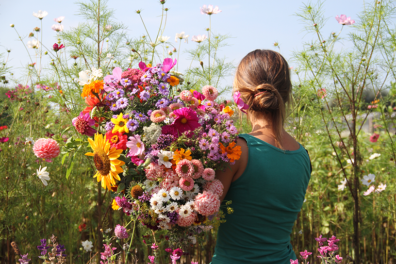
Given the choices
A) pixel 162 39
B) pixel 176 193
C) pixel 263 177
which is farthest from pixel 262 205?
pixel 162 39

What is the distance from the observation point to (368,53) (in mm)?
2305

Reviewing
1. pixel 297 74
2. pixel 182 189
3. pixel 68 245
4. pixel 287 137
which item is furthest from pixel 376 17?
pixel 68 245

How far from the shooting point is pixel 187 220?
3.13ft

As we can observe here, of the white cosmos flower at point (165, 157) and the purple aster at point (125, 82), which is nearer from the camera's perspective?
the white cosmos flower at point (165, 157)

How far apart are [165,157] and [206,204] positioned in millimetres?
193

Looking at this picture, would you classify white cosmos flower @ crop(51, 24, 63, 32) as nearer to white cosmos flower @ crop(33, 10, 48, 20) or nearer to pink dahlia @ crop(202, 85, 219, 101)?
white cosmos flower @ crop(33, 10, 48, 20)

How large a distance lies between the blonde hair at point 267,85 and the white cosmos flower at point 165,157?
0.42 metres

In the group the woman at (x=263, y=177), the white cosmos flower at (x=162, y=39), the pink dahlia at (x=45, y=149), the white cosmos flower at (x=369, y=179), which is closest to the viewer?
the woman at (x=263, y=177)

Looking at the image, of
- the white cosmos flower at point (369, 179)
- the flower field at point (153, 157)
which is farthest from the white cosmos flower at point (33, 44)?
the white cosmos flower at point (369, 179)

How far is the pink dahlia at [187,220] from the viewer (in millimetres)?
953

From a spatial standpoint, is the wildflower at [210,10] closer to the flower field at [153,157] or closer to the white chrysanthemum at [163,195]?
the flower field at [153,157]

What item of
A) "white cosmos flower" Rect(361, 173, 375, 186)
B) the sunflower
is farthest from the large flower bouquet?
"white cosmos flower" Rect(361, 173, 375, 186)

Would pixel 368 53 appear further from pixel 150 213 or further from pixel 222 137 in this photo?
pixel 150 213

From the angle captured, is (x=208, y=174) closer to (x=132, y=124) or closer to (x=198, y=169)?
(x=198, y=169)
